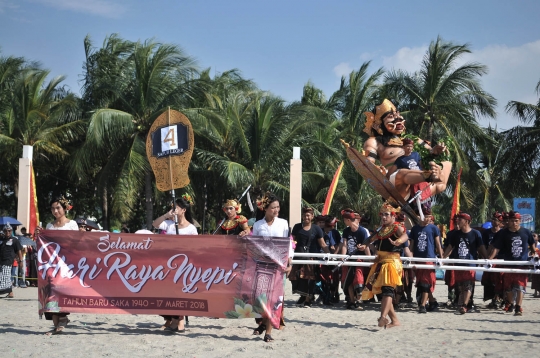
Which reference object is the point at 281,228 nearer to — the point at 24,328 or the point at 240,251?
the point at 240,251

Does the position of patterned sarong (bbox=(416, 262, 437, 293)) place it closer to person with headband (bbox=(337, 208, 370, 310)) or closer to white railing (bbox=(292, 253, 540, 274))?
white railing (bbox=(292, 253, 540, 274))

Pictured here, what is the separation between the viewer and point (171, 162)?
9758mm

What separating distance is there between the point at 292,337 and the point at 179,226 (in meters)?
2.05

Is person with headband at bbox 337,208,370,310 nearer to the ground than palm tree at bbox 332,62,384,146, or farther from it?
nearer to the ground

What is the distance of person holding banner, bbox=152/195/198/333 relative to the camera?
29.3 ft

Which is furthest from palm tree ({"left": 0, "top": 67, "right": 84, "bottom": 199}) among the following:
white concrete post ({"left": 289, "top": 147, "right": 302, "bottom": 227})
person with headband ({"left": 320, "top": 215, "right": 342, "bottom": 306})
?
person with headband ({"left": 320, "top": 215, "right": 342, "bottom": 306})

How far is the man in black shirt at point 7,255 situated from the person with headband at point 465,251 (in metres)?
8.76

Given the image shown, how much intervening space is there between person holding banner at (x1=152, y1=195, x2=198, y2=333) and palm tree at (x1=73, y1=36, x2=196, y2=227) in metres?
13.6

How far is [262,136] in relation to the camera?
2406 cm

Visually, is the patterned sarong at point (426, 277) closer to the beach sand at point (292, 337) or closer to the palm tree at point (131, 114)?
the beach sand at point (292, 337)

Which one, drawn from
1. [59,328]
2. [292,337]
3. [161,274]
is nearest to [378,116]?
[292,337]

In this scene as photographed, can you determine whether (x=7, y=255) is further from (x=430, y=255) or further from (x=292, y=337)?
(x=430, y=255)

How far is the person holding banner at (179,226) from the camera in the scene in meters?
8.93

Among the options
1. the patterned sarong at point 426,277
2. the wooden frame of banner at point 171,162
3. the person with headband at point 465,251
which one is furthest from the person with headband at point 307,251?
the wooden frame of banner at point 171,162
